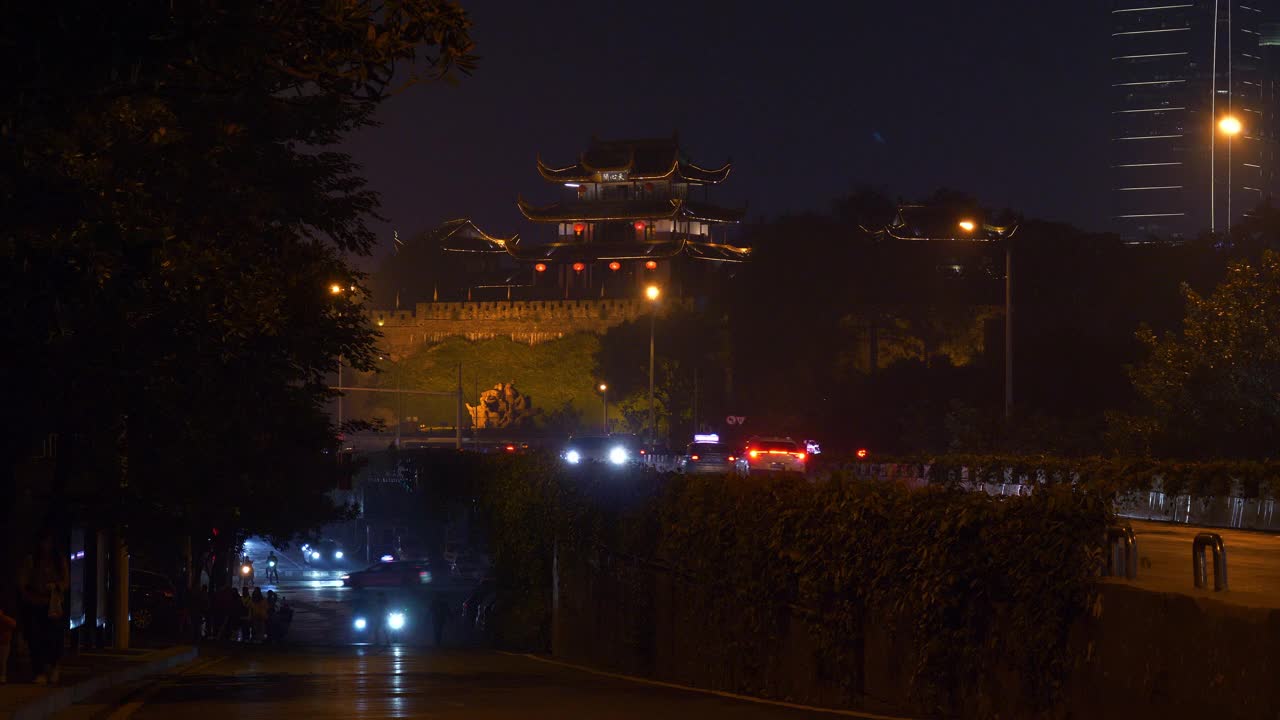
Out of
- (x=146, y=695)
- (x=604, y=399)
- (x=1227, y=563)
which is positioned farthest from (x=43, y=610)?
(x=604, y=399)

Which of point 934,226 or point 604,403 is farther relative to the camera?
point 934,226

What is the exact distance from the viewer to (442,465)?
60.1 meters

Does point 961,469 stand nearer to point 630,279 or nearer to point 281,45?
point 281,45

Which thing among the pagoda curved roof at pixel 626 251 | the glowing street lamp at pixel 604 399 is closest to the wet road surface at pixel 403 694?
the glowing street lamp at pixel 604 399

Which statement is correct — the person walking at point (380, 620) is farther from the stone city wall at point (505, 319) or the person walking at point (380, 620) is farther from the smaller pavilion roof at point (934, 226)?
the smaller pavilion roof at point (934, 226)

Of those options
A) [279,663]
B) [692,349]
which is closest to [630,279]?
[692,349]

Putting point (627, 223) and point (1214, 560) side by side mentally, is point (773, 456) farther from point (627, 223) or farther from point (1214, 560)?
point (627, 223)

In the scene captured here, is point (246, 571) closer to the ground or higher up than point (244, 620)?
closer to the ground

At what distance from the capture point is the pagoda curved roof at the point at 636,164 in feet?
422

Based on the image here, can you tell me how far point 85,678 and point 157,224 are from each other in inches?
190

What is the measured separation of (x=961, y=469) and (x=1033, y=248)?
177ft

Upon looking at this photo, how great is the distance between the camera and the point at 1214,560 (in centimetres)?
1105

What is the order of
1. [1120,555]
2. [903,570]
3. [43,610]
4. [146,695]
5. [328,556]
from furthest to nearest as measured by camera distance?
[328,556] → [146,695] → [43,610] → [903,570] → [1120,555]

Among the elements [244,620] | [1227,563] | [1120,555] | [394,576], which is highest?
[1120,555]
